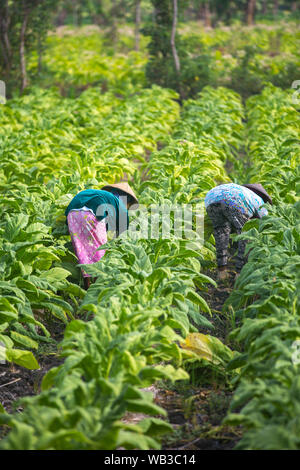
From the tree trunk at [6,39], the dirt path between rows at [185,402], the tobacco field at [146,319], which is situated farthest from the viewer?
the tree trunk at [6,39]

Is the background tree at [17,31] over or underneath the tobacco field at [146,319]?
over

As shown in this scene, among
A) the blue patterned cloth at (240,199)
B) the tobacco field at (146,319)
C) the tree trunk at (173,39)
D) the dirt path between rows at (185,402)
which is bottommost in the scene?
the dirt path between rows at (185,402)

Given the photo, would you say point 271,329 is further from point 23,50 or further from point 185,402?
point 23,50

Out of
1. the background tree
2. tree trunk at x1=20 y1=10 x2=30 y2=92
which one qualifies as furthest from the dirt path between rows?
the background tree

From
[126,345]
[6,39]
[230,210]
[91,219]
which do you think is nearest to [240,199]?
[230,210]

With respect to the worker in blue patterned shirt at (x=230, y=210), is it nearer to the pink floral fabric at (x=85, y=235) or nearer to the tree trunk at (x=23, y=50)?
the pink floral fabric at (x=85, y=235)

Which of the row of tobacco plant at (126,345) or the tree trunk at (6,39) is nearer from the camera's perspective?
the row of tobacco plant at (126,345)

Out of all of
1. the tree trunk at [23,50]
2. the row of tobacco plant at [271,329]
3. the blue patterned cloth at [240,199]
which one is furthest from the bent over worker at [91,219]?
the tree trunk at [23,50]

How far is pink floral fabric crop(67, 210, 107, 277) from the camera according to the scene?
5855mm

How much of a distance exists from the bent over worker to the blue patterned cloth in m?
0.98

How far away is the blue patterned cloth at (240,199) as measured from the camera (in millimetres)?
5973

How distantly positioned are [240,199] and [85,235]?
1653mm

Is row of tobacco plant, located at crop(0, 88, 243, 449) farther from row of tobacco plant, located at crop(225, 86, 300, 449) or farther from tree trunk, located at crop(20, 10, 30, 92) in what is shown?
tree trunk, located at crop(20, 10, 30, 92)

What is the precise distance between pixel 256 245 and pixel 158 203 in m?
1.83
